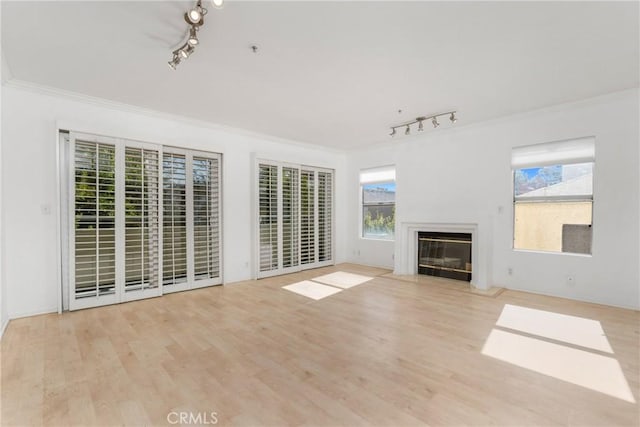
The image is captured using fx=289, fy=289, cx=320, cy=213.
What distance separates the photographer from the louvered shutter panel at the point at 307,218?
600 cm

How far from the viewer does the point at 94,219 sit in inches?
144

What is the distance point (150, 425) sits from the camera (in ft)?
5.47

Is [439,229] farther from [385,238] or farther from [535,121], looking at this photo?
[535,121]

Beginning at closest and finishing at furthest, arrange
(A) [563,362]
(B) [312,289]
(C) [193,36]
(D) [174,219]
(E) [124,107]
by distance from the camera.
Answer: (C) [193,36] → (A) [563,362] → (E) [124,107] → (D) [174,219] → (B) [312,289]

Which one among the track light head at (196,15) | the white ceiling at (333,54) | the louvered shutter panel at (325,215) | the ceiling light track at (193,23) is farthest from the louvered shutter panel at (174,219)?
the louvered shutter panel at (325,215)

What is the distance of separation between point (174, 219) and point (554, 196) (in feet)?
18.4

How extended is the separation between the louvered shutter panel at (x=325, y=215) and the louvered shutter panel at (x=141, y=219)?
326 cm

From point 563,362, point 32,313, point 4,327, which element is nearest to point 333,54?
point 563,362

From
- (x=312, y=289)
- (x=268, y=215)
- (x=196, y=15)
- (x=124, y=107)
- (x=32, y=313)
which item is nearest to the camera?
(x=196, y=15)

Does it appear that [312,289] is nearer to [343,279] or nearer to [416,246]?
[343,279]

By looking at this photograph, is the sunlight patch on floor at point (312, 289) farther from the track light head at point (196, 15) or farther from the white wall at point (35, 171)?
the track light head at point (196, 15)

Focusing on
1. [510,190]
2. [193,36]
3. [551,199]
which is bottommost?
[551,199]

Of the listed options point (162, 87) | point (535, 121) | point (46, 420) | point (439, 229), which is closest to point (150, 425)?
point (46, 420)

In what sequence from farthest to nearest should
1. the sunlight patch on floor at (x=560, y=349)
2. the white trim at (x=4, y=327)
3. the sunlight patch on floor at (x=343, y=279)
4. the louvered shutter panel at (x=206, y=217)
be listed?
the sunlight patch on floor at (x=343, y=279) < the louvered shutter panel at (x=206, y=217) < the white trim at (x=4, y=327) < the sunlight patch on floor at (x=560, y=349)
